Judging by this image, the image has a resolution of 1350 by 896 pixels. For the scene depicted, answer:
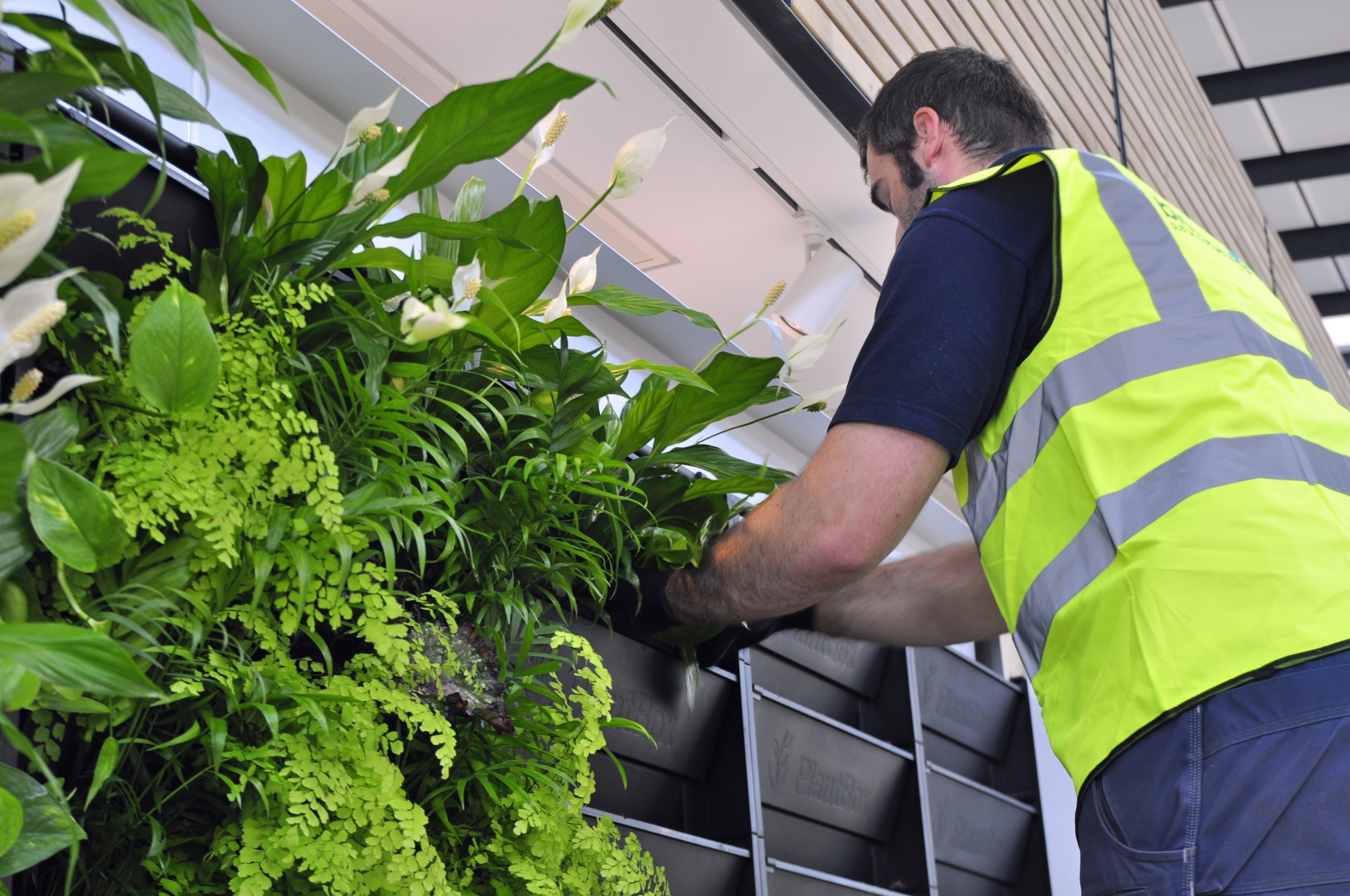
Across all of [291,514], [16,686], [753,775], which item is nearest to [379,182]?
[291,514]

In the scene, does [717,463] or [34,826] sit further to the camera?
[717,463]

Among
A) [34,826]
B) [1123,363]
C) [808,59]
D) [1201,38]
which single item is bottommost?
[34,826]

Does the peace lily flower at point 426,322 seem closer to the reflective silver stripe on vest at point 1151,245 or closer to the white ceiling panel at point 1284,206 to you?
the reflective silver stripe on vest at point 1151,245

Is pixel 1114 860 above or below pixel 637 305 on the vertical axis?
below

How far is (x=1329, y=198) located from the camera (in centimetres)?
721

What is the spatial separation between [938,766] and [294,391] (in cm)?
181

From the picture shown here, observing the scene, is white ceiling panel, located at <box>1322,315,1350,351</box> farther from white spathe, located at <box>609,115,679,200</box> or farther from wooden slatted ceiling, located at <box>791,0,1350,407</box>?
white spathe, located at <box>609,115,679,200</box>

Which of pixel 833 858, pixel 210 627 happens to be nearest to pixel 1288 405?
pixel 210 627

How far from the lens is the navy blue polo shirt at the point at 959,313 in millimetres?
1087

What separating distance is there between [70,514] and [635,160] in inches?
26.3

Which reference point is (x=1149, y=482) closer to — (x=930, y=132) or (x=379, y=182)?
(x=930, y=132)

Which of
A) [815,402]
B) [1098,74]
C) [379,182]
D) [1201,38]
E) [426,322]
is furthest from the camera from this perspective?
[1201,38]

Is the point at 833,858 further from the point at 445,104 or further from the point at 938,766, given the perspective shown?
the point at 445,104

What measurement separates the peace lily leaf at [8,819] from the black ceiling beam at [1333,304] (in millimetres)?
9830
